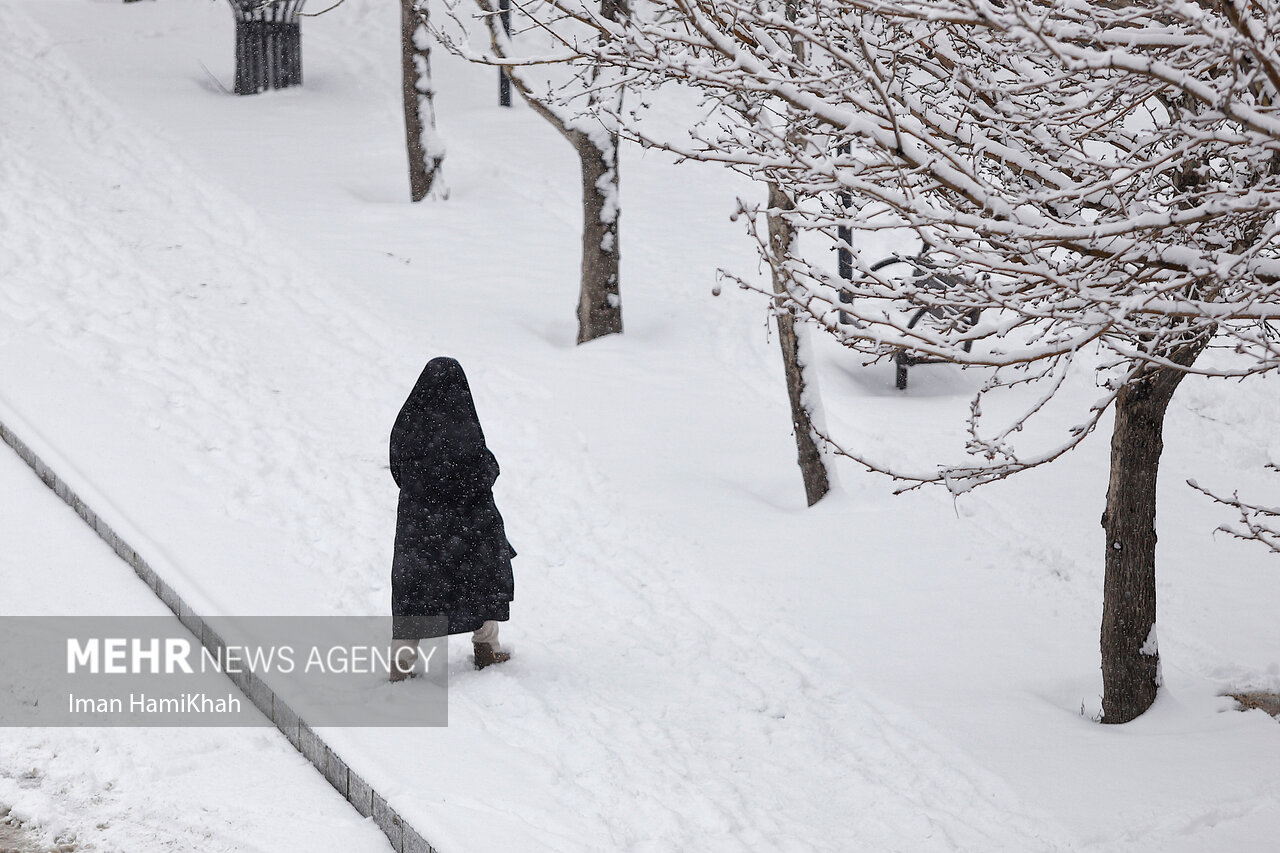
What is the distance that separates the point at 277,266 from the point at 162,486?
5.08 meters

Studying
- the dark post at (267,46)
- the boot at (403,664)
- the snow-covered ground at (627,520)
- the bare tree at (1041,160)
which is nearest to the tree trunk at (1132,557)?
the snow-covered ground at (627,520)

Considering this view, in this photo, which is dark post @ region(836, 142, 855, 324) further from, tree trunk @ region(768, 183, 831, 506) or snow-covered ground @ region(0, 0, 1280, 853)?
snow-covered ground @ region(0, 0, 1280, 853)

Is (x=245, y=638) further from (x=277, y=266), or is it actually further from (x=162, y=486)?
(x=277, y=266)

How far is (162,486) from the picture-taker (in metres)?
6.86

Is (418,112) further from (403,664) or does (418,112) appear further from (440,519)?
(403,664)

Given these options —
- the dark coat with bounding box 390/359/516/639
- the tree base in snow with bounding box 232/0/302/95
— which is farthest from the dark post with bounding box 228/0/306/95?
the dark coat with bounding box 390/359/516/639

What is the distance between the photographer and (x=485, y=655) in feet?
18.0

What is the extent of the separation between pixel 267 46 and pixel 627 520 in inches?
526

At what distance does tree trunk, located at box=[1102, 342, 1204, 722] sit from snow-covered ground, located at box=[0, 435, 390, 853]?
392 centimetres

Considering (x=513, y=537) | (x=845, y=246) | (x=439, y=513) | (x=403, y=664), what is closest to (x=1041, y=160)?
(x=845, y=246)

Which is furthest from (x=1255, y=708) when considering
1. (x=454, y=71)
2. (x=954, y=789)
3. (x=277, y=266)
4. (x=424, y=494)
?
(x=454, y=71)

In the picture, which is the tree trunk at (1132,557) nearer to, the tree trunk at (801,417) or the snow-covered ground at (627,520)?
the snow-covered ground at (627,520)

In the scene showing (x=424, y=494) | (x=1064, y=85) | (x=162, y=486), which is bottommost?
(x=162, y=486)

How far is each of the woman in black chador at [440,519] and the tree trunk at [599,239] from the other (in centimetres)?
558
